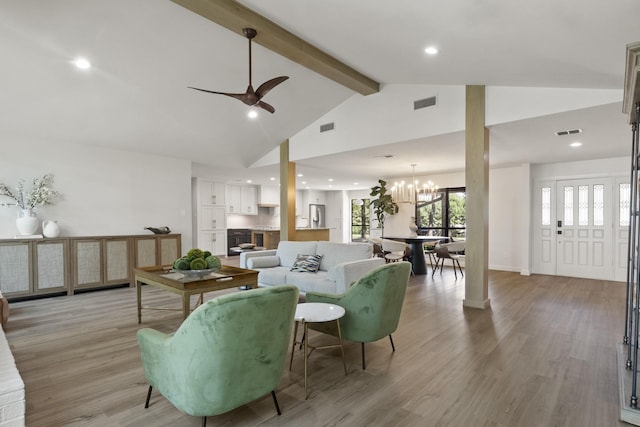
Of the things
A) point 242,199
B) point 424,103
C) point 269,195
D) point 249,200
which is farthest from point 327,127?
point 269,195

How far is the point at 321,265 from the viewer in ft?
15.9

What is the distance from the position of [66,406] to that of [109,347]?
3.51 ft

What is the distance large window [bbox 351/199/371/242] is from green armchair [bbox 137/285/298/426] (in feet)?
39.3

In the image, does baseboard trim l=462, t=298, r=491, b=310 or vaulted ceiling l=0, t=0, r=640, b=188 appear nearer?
vaulted ceiling l=0, t=0, r=640, b=188

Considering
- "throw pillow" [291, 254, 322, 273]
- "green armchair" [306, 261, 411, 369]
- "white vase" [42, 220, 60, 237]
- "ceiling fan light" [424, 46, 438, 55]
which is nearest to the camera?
"green armchair" [306, 261, 411, 369]

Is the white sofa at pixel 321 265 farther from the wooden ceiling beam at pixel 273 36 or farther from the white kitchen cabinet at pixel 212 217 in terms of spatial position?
the white kitchen cabinet at pixel 212 217

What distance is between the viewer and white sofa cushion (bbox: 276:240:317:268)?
513 cm

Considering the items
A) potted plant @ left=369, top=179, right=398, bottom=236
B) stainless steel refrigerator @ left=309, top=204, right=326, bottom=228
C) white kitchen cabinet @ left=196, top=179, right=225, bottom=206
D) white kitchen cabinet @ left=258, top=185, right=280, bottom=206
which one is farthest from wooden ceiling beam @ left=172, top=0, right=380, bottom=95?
stainless steel refrigerator @ left=309, top=204, right=326, bottom=228

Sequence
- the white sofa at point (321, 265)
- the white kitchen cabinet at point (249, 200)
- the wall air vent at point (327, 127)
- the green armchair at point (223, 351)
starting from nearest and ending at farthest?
the green armchair at point (223, 351) < the white sofa at point (321, 265) < the wall air vent at point (327, 127) < the white kitchen cabinet at point (249, 200)

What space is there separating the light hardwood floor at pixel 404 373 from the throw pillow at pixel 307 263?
132cm

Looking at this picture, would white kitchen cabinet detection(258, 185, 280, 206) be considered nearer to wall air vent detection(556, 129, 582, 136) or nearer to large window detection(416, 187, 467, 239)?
large window detection(416, 187, 467, 239)

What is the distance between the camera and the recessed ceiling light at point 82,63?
403 cm

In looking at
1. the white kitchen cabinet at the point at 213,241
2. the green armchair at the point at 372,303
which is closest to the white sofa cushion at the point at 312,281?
the green armchair at the point at 372,303

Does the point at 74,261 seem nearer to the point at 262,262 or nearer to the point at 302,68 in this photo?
the point at 262,262
